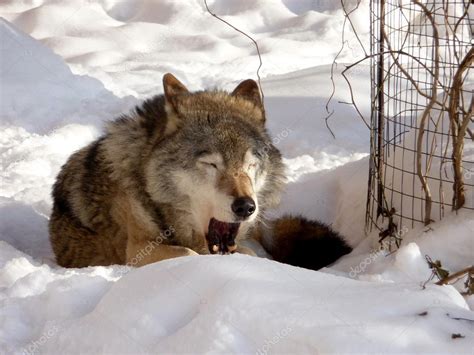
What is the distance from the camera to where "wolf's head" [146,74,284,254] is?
13.7ft

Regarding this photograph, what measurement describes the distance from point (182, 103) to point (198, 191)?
0.55 m

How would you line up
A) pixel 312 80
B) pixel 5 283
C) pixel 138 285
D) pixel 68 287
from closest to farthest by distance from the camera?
pixel 138 285 < pixel 68 287 < pixel 5 283 < pixel 312 80

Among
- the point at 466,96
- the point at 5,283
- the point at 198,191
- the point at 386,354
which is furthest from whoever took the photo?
the point at 466,96

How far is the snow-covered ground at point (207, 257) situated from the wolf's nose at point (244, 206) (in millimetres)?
655

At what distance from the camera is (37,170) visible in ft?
21.2

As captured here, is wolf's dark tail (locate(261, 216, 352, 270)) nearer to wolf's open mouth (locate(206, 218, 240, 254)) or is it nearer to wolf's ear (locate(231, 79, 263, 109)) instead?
wolf's open mouth (locate(206, 218, 240, 254))

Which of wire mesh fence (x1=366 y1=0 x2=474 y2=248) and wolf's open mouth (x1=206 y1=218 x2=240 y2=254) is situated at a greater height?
wire mesh fence (x1=366 y1=0 x2=474 y2=248)

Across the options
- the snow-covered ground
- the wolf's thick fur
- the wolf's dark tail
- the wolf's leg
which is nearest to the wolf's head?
the wolf's thick fur

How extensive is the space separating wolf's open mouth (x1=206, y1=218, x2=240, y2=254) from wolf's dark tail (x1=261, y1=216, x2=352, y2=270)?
503 mm

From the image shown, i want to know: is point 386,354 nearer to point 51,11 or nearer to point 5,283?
point 5,283

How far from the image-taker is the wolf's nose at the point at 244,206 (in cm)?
401

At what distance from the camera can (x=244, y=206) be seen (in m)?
4.01

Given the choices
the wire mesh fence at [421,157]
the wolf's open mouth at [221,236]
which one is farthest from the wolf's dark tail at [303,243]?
the wolf's open mouth at [221,236]

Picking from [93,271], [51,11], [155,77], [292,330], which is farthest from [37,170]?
[51,11]
